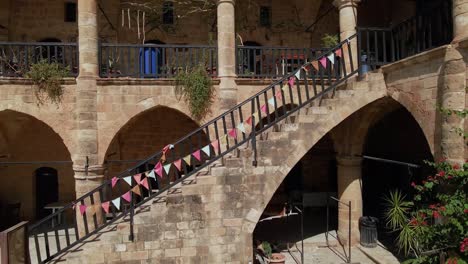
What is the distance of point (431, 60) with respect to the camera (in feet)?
20.1

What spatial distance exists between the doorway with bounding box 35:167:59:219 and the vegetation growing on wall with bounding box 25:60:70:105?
5276mm

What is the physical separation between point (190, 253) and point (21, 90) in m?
5.30

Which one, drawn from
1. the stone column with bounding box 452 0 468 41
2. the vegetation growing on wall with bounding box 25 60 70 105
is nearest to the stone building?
the stone column with bounding box 452 0 468 41

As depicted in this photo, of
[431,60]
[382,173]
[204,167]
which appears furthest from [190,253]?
[382,173]

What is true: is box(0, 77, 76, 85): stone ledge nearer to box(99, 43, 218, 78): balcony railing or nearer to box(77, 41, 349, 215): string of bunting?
box(99, 43, 218, 78): balcony railing

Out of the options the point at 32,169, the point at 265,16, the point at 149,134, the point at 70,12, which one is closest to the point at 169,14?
the point at 70,12

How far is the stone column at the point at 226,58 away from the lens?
8227 millimetres

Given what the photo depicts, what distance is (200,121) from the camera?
8.29m

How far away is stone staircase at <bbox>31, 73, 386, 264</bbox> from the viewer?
21.0ft

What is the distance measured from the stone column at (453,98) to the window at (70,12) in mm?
11139

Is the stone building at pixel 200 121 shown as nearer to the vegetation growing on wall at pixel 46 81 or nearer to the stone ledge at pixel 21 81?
the stone ledge at pixel 21 81

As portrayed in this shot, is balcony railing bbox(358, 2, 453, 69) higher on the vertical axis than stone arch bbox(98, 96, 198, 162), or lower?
higher

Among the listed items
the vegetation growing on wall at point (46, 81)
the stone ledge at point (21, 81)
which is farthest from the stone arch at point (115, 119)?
the vegetation growing on wall at point (46, 81)

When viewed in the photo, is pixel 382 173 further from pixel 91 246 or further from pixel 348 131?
pixel 91 246
